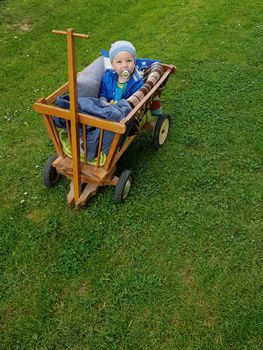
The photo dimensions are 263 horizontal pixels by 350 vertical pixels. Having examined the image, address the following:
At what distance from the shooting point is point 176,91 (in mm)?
6578

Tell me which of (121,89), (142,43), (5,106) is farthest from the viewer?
(142,43)

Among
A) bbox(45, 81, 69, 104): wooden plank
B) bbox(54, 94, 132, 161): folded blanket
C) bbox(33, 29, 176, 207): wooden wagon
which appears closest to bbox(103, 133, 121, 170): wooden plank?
bbox(33, 29, 176, 207): wooden wagon

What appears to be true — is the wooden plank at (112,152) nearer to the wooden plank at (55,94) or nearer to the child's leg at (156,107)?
the wooden plank at (55,94)

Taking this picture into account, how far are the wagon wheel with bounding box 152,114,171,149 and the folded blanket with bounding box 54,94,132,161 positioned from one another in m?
1.01

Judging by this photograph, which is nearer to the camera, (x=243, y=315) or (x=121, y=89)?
(x=243, y=315)

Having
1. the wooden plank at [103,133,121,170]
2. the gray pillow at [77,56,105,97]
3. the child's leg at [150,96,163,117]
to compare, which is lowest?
the child's leg at [150,96,163,117]

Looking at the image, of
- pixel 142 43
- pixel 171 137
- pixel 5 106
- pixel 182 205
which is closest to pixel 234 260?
pixel 182 205

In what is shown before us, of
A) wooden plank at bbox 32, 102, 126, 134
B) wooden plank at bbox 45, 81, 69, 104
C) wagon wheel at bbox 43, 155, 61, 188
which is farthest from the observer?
wagon wheel at bbox 43, 155, 61, 188

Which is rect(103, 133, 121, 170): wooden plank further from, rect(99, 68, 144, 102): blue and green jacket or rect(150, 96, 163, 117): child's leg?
rect(150, 96, 163, 117): child's leg

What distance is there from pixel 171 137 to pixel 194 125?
45 cm

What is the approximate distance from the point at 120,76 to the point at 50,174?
1391mm

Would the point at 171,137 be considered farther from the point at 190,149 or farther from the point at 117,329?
the point at 117,329

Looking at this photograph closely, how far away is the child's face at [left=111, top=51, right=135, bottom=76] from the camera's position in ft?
15.1

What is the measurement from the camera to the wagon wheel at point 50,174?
14.9ft
